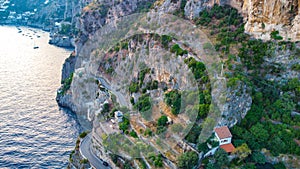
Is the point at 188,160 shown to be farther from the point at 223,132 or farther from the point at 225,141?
the point at 223,132

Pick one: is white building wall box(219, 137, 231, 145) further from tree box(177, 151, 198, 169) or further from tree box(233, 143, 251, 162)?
tree box(177, 151, 198, 169)

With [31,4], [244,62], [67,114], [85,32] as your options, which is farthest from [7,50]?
[244,62]

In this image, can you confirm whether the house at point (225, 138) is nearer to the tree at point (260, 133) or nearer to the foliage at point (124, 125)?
the tree at point (260, 133)

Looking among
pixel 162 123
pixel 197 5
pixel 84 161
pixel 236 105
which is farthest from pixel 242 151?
pixel 197 5

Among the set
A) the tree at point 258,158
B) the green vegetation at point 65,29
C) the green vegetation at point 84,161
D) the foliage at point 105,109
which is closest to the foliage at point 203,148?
the tree at point 258,158

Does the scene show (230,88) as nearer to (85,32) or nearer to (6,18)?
(85,32)

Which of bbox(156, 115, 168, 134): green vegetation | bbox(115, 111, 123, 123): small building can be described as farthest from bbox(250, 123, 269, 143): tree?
bbox(115, 111, 123, 123): small building
